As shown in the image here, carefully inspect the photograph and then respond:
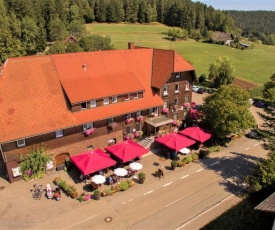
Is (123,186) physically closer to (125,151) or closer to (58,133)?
(125,151)

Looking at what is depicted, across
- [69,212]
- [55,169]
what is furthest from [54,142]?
[69,212]

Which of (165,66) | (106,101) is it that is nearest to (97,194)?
(106,101)

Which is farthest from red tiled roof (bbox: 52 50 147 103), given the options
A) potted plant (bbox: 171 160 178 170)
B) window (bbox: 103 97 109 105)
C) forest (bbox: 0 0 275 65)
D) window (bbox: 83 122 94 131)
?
forest (bbox: 0 0 275 65)

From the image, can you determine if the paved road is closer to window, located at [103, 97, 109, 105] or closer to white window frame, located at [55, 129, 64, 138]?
white window frame, located at [55, 129, 64, 138]

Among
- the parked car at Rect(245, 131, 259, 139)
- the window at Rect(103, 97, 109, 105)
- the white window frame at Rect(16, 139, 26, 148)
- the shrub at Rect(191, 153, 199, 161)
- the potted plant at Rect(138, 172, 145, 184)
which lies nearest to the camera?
the white window frame at Rect(16, 139, 26, 148)

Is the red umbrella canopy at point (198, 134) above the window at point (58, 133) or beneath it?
beneath

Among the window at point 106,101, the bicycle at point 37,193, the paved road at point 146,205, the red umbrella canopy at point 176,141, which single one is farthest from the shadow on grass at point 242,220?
the window at point 106,101

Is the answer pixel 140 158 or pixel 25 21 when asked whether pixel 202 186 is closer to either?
pixel 140 158

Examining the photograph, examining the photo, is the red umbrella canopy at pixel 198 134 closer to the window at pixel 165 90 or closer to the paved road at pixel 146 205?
the paved road at pixel 146 205
